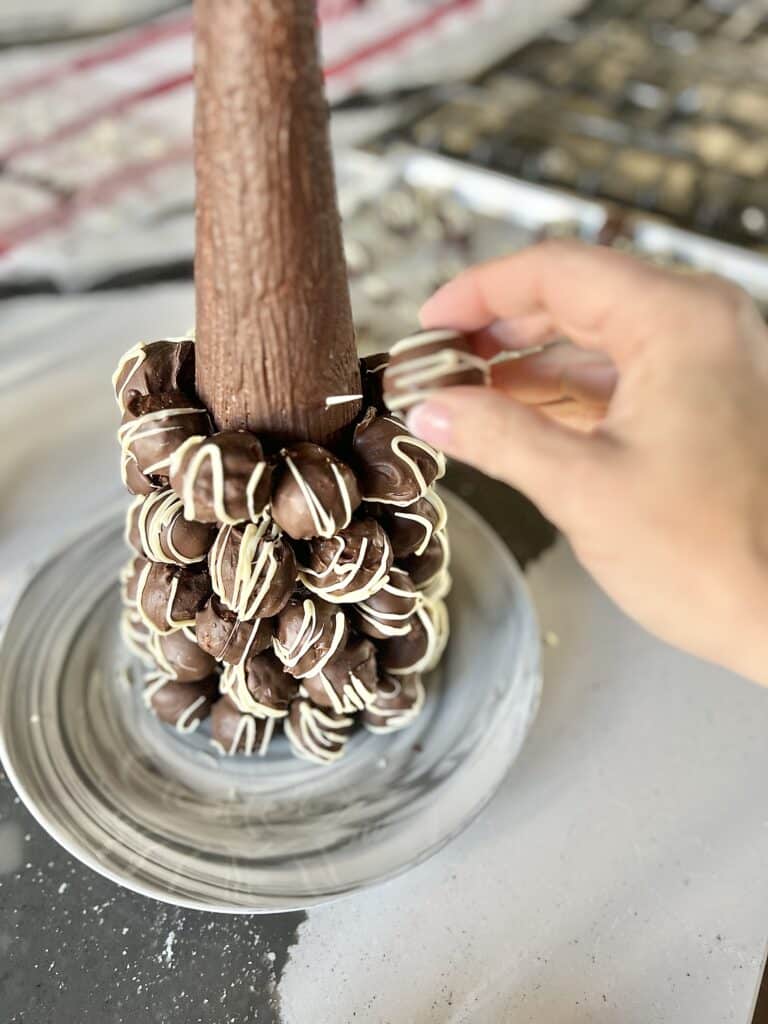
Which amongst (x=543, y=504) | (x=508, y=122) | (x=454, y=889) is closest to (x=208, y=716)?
(x=454, y=889)

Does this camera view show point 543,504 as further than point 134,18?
No

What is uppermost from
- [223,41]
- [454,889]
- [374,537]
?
[223,41]

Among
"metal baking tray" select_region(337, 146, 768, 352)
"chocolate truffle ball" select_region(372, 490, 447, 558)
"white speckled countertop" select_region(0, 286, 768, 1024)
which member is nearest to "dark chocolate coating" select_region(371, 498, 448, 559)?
"chocolate truffle ball" select_region(372, 490, 447, 558)

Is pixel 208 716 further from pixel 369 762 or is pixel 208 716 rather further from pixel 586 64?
pixel 586 64

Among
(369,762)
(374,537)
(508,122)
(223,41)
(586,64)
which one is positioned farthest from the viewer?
(586,64)

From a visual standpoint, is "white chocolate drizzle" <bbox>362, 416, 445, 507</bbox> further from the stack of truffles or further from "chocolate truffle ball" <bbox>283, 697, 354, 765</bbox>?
"chocolate truffle ball" <bbox>283, 697, 354, 765</bbox>

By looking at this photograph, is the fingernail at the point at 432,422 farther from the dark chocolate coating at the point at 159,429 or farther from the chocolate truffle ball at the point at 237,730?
the chocolate truffle ball at the point at 237,730

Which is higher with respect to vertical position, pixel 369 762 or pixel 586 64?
pixel 586 64

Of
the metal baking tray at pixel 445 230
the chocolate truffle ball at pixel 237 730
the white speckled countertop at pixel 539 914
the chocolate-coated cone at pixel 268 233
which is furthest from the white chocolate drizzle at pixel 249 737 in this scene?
the metal baking tray at pixel 445 230
